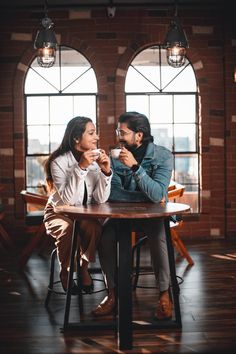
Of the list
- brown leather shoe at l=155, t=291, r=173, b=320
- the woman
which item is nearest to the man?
brown leather shoe at l=155, t=291, r=173, b=320

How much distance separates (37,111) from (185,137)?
1.78 metres

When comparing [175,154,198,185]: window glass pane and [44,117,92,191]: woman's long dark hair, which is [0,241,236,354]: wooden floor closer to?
[44,117,92,191]: woman's long dark hair

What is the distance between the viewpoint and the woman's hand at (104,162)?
3.70m

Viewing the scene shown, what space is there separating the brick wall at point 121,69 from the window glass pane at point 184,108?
15 cm

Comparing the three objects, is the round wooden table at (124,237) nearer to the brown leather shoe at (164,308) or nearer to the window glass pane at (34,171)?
the brown leather shoe at (164,308)

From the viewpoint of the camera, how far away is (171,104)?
704cm

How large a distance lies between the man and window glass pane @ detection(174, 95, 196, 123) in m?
3.08

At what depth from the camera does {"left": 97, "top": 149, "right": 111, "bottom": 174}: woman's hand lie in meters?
3.70

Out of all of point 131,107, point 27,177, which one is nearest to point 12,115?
point 27,177

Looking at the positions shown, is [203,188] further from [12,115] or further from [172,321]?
[172,321]

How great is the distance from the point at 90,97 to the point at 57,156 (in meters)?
3.09

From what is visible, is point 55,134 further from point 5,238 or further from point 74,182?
point 74,182

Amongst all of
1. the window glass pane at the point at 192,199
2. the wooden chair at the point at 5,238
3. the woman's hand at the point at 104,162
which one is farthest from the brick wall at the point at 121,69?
the woman's hand at the point at 104,162

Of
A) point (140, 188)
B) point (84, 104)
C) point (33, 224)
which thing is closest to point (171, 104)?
point (84, 104)
